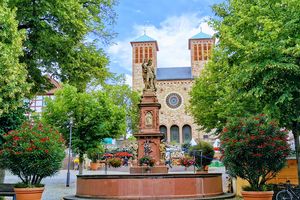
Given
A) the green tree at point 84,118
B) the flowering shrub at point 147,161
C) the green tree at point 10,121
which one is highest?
the green tree at point 84,118

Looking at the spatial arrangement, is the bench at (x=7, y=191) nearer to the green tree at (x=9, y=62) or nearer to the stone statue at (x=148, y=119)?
the green tree at (x=9, y=62)

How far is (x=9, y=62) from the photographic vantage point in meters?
11.4

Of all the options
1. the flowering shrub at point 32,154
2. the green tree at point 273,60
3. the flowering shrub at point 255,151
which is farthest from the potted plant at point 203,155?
the flowering shrub at point 32,154

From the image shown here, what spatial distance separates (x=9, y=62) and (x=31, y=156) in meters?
3.23

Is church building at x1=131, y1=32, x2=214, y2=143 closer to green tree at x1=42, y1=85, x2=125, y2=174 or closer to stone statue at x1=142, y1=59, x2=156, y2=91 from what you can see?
green tree at x1=42, y1=85, x2=125, y2=174

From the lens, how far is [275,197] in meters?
11.3

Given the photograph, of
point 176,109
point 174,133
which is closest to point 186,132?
point 174,133

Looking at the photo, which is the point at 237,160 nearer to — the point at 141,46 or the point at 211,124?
the point at 211,124

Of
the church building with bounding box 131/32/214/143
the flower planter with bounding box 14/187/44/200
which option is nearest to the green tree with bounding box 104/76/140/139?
the church building with bounding box 131/32/214/143

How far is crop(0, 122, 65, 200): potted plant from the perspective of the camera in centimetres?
1005

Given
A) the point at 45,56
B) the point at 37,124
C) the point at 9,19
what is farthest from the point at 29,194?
the point at 45,56

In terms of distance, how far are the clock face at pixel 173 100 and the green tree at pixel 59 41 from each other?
55.7 meters

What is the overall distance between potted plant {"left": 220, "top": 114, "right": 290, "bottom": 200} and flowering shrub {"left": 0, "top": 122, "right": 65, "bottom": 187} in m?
4.86

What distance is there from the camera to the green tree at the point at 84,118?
76.2ft
